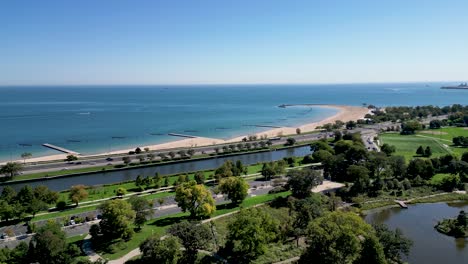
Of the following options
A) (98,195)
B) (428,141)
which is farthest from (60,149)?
(428,141)

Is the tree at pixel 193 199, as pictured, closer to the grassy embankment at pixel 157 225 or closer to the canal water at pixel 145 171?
the grassy embankment at pixel 157 225

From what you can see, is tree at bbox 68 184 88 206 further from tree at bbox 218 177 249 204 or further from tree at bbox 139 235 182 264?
tree at bbox 139 235 182 264

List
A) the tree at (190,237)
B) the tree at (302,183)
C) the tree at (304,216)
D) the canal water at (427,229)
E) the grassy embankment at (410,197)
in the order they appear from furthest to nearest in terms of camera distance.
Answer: the grassy embankment at (410,197) < the tree at (302,183) < the tree at (304,216) < the canal water at (427,229) < the tree at (190,237)

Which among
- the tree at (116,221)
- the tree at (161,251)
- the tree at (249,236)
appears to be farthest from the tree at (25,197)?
the tree at (249,236)

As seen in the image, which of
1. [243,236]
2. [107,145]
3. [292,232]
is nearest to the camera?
[243,236]

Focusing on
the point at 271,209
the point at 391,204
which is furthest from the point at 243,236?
the point at 391,204

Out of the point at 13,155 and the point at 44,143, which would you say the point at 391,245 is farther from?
the point at 44,143

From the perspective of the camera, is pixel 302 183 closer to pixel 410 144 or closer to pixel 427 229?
pixel 427 229
